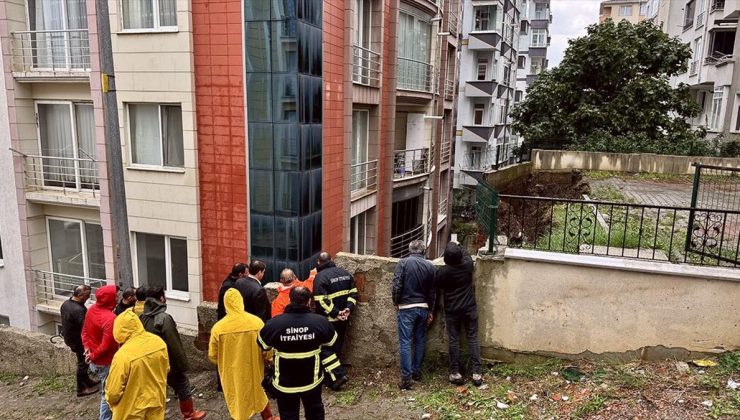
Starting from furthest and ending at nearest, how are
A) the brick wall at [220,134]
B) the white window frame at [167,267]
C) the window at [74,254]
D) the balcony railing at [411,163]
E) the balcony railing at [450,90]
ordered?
the balcony railing at [450,90], the balcony railing at [411,163], the window at [74,254], the white window frame at [167,267], the brick wall at [220,134]

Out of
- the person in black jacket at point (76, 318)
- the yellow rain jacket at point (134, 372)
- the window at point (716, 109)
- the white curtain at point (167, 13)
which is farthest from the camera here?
the window at point (716, 109)

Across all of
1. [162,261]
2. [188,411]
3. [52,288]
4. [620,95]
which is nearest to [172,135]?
[162,261]

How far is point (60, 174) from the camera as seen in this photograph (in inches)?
486

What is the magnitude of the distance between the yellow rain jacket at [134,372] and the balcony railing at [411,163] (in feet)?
42.4

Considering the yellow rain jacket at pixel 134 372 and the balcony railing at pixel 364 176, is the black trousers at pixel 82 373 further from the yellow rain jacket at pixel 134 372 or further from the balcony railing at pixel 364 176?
the balcony railing at pixel 364 176

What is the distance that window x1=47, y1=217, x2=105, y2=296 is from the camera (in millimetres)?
12680

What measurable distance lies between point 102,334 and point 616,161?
18.7 metres

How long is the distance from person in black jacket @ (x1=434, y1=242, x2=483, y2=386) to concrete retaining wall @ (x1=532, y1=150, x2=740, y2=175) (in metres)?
14.3

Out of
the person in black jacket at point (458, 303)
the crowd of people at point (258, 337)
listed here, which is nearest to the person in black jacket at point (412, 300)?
the crowd of people at point (258, 337)

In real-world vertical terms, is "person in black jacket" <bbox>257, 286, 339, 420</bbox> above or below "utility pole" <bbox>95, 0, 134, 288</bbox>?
below

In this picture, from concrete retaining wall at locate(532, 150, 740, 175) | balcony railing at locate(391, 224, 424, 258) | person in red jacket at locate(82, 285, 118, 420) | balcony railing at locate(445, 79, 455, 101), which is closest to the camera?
person in red jacket at locate(82, 285, 118, 420)

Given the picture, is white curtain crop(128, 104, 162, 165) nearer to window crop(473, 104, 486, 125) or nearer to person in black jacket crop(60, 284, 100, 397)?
person in black jacket crop(60, 284, 100, 397)

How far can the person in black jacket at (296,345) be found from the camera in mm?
4738

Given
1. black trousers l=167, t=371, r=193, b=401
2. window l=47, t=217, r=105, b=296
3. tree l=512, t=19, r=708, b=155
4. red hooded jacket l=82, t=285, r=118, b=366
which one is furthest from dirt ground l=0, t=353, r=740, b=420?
tree l=512, t=19, r=708, b=155
